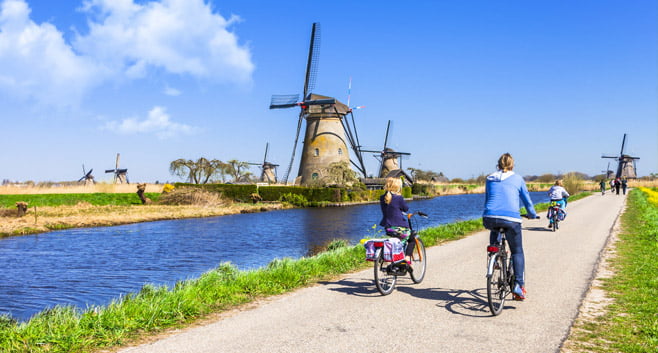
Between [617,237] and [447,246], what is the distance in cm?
513

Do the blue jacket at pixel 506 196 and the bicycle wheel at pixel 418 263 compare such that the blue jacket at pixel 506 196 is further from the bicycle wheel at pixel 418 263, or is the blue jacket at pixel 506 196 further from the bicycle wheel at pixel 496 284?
the bicycle wheel at pixel 418 263

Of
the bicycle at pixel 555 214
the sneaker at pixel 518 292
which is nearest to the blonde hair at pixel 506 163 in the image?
the sneaker at pixel 518 292

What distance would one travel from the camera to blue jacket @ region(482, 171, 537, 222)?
6176 mm

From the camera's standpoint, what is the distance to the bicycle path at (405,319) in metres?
4.95

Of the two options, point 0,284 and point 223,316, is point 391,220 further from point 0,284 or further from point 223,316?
point 0,284

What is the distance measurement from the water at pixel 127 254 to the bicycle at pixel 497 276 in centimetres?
656

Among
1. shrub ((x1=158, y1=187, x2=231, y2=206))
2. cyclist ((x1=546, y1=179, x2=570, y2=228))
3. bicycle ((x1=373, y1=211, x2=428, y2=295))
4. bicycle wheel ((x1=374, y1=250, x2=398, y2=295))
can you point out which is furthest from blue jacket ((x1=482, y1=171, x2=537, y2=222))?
shrub ((x1=158, y1=187, x2=231, y2=206))

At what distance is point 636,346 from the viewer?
15.7ft

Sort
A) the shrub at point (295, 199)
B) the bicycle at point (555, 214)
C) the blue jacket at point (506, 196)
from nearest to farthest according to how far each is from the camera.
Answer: the blue jacket at point (506, 196), the bicycle at point (555, 214), the shrub at point (295, 199)

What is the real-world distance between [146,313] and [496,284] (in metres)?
4.20

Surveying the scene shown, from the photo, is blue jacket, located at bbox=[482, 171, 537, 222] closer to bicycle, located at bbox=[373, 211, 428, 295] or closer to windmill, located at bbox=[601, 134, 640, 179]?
bicycle, located at bbox=[373, 211, 428, 295]

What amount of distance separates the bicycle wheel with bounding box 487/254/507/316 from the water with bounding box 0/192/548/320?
21.5ft

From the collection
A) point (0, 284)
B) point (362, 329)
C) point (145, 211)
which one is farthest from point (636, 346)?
point (145, 211)

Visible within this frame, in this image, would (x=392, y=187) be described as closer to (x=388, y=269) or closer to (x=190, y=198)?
(x=388, y=269)
